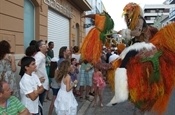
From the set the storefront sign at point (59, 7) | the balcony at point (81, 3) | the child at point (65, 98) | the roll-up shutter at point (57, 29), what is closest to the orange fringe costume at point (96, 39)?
the child at point (65, 98)

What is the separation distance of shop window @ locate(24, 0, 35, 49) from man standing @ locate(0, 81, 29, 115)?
23.9ft

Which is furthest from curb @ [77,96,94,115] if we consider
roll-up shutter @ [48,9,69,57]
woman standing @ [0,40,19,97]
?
roll-up shutter @ [48,9,69,57]

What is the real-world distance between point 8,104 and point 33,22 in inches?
339

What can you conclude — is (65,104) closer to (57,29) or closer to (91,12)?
(57,29)

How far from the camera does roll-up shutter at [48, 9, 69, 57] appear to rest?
15.5m

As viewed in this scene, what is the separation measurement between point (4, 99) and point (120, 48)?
1.72 m

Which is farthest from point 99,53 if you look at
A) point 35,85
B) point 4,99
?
point 35,85

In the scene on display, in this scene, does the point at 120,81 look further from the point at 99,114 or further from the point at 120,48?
the point at 99,114

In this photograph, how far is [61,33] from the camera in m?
18.4

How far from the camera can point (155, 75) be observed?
4070 millimetres

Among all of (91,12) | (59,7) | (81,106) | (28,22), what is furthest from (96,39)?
(91,12)

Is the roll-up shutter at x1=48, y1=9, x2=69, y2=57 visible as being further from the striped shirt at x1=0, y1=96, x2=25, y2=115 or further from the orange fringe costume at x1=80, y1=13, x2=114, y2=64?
the striped shirt at x1=0, y1=96, x2=25, y2=115

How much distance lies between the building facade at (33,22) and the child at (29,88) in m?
3.57

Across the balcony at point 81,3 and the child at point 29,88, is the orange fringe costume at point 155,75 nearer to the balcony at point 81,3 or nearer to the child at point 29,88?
the child at point 29,88
